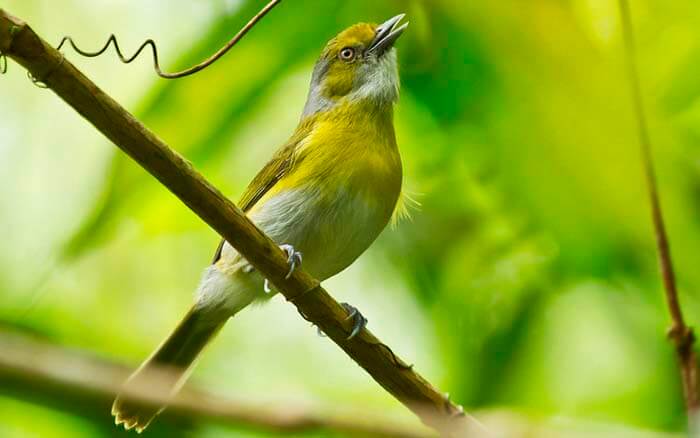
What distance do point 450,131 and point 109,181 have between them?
3.10 feet

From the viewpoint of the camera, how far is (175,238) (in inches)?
182

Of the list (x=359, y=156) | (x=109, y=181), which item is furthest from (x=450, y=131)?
(x=109, y=181)

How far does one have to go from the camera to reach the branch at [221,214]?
1852mm

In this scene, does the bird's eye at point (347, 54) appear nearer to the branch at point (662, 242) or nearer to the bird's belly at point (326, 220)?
the bird's belly at point (326, 220)

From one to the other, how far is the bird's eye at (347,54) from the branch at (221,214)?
1542 mm

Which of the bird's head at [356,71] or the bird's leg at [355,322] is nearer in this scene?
the bird's leg at [355,322]

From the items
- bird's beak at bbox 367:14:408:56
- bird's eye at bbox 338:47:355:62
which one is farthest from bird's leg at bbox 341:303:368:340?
bird's eye at bbox 338:47:355:62

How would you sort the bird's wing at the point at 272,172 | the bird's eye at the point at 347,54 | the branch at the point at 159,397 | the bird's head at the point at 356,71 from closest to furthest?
the branch at the point at 159,397 < the bird's wing at the point at 272,172 < the bird's head at the point at 356,71 < the bird's eye at the point at 347,54

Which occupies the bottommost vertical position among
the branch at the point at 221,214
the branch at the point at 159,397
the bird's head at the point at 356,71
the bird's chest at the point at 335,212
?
the branch at the point at 159,397

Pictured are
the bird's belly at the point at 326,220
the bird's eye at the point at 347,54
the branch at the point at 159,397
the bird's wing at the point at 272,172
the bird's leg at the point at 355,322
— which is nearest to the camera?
the branch at the point at 159,397

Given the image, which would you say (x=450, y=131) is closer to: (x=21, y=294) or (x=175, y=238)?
(x=21, y=294)

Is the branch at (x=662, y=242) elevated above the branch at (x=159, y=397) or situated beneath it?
elevated above

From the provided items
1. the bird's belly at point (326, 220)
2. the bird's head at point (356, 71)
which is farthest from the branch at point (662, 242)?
the bird's head at point (356, 71)

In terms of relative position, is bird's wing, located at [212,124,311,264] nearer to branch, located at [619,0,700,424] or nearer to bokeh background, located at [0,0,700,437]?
bokeh background, located at [0,0,700,437]
